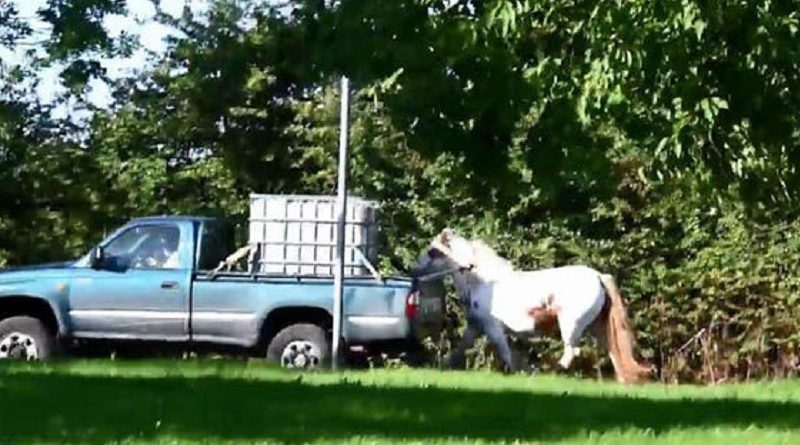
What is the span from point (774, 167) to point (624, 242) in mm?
8407

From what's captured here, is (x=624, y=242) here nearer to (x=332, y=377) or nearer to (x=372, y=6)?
(x=332, y=377)

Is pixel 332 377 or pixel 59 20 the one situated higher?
pixel 59 20

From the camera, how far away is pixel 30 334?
20.5m

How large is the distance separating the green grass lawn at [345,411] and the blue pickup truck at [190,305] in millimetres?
4557

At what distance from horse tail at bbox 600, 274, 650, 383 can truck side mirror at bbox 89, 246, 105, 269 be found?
18.1 ft

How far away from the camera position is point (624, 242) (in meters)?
23.3

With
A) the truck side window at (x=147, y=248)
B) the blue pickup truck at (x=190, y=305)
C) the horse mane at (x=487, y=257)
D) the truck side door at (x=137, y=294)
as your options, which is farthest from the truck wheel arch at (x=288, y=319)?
the horse mane at (x=487, y=257)

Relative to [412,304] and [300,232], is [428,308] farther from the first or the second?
[300,232]

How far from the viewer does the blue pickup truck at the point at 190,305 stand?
1988 centimetres

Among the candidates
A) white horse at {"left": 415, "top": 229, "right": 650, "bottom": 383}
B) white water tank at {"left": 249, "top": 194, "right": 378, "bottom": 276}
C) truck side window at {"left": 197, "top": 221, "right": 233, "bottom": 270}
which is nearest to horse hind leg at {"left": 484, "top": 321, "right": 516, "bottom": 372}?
white horse at {"left": 415, "top": 229, "right": 650, "bottom": 383}

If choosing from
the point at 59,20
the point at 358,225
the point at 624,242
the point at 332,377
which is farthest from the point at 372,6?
the point at 624,242

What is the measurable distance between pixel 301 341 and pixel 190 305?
50.4 inches

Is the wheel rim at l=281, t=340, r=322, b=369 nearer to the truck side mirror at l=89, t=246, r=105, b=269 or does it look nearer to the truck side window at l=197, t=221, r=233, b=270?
the truck side window at l=197, t=221, r=233, b=270

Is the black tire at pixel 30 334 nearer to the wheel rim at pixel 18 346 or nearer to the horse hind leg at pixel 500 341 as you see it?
the wheel rim at pixel 18 346
